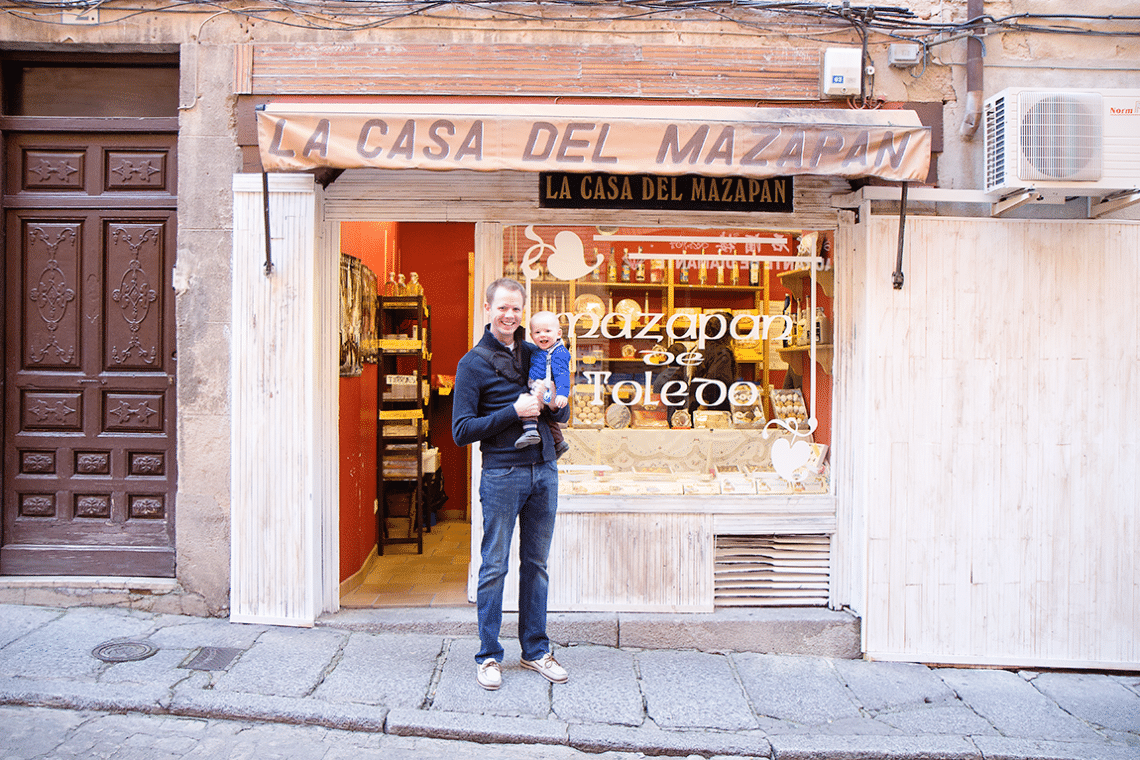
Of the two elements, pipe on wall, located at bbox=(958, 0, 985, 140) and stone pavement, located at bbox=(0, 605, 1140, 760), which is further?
pipe on wall, located at bbox=(958, 0, 985, 140)

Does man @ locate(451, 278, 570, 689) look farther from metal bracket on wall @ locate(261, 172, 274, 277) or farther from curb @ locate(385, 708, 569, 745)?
metal bracket on wall @ locate(261, 172, 274, 277)

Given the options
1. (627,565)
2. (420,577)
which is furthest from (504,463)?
(420,577)

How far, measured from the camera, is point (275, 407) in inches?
188

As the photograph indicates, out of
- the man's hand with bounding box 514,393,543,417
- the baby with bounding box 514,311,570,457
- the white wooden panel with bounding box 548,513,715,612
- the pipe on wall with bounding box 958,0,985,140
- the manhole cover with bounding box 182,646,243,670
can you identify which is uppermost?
the pipe on wall with bounding box 958,0,985,140

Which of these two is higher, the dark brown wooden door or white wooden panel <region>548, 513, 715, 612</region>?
the dark brown wooden door

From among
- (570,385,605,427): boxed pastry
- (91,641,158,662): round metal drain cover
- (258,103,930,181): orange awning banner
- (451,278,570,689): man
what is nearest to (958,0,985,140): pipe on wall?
(258,103,930,181): orange awning banner

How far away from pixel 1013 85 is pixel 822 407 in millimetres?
2387

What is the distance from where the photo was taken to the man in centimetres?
391

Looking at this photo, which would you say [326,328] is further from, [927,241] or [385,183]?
[927,241]

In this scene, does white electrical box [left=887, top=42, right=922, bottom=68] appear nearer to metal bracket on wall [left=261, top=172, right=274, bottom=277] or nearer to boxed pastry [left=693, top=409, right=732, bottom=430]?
boxed pastry [left=693, top=409, right=732, bottom=430]

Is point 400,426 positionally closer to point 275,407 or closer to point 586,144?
point 275,407

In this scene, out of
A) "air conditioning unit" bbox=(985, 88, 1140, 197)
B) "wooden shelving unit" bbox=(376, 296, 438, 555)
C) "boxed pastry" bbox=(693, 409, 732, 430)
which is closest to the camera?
"air conditioning unit" bbox=(985, 88, 1140, 197)

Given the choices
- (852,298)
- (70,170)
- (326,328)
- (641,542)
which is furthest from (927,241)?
(70,170)

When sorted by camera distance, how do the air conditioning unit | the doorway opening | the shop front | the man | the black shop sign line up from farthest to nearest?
the doorway opening < the black shop sign < the shop front < the air conditioning unit < the man
